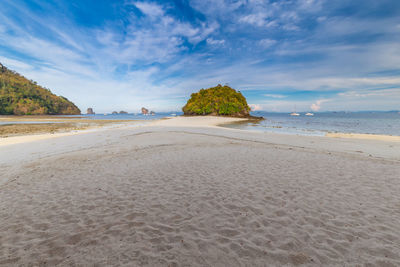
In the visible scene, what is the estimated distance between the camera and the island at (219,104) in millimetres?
106875

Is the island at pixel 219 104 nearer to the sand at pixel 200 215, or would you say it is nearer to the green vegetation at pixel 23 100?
the sand at pixel 200 215

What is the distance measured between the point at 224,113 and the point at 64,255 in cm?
10588

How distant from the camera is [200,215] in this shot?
5.44m

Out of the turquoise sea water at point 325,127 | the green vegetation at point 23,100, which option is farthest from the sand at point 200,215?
the green vegetation at point 23,100

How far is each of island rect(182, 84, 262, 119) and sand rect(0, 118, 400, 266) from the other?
98.1 metres

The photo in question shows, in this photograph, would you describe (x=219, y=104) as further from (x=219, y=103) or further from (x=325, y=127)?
(x=325, y=127)

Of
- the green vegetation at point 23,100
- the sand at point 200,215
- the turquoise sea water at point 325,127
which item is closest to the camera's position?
the sand at point 200,215

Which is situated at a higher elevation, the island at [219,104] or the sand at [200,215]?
the island at [219,104]

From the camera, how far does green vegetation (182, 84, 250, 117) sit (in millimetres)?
106875

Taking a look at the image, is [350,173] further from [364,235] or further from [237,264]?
[237,264]

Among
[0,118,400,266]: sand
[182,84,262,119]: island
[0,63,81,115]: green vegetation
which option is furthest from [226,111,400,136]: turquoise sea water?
[0,63,81,115]: green vegetation

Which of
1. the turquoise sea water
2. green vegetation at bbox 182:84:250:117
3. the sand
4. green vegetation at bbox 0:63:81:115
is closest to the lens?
the sand

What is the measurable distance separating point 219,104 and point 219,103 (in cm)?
94

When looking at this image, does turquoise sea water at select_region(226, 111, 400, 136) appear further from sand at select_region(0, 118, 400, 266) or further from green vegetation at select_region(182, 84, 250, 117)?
green vegetation at select_region(182, 84, 250, 117)
